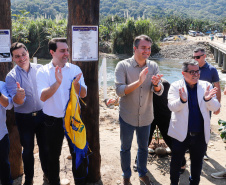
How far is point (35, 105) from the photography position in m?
2.82

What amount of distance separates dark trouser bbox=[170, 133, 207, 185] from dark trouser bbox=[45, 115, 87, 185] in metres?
1.11

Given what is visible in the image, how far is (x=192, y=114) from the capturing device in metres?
2.75

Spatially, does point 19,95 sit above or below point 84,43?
below

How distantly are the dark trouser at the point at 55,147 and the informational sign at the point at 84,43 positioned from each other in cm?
82

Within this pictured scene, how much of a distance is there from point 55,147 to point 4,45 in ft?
5.06

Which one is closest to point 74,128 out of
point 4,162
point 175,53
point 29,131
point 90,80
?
point 29,131

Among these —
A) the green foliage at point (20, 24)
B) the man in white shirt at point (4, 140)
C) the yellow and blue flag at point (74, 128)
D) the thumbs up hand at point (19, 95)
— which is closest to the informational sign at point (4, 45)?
the man in white shirt at point (4, 140)

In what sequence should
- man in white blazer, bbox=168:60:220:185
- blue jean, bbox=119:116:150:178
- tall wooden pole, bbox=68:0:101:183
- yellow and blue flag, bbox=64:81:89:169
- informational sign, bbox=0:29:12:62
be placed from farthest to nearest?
1. informational sign, bbox=0:29:12:62
2. blue jean, bbox=119:116:150:178
3. tall wooden pole, bbox=68:0:101:183
4. man in white blazer, bbox=168:60:220:185
5. yellow and blue flag, bbox=64:81:89:169

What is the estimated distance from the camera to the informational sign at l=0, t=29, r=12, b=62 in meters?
3.12

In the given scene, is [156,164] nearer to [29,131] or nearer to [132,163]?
[132,163]

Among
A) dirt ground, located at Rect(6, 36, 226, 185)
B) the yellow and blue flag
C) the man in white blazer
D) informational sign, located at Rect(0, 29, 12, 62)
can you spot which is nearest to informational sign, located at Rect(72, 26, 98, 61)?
the yellow and blue flag

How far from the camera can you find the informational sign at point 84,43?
9.30ft

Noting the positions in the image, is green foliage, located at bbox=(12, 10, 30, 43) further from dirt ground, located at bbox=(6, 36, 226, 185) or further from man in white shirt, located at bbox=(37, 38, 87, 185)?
man in white shirt, located at bbox=(37, 38, 87, 185)

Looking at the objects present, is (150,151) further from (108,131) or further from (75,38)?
(75,38)
